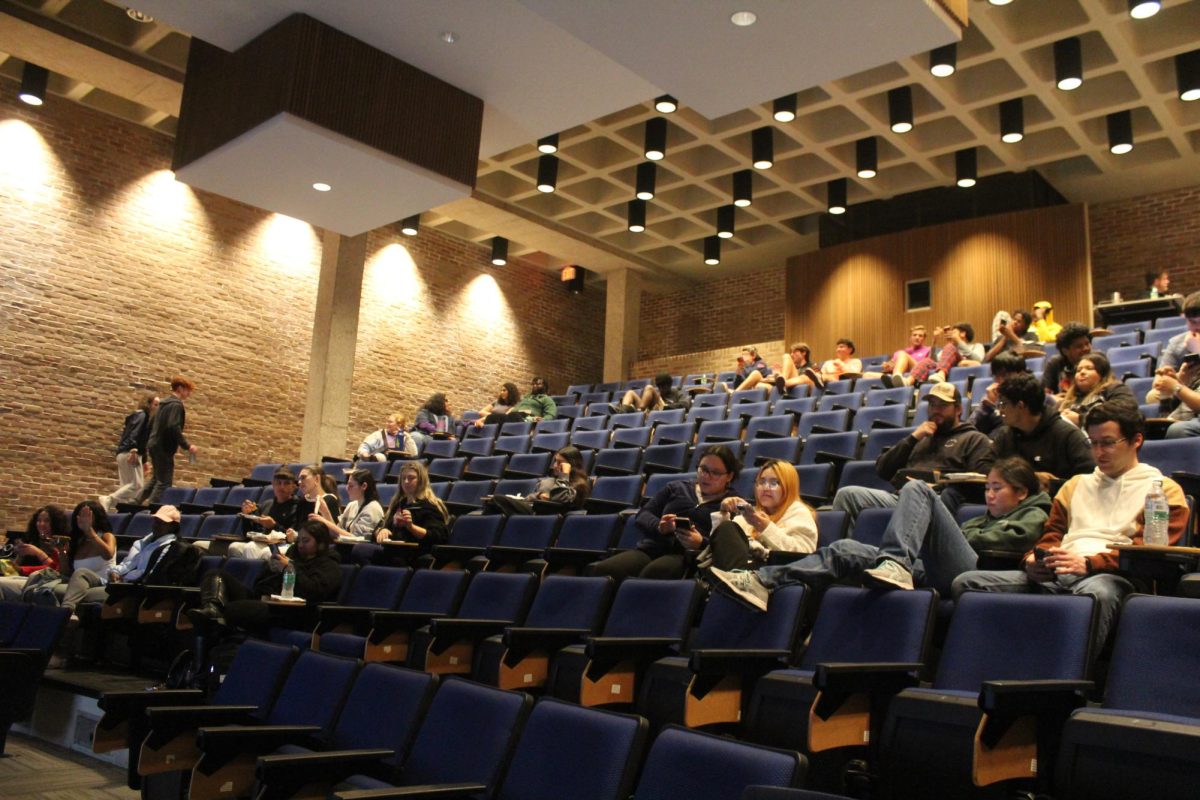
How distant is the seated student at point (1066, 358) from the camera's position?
4.48 metres

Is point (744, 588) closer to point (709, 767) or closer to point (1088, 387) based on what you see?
point (709, 767)

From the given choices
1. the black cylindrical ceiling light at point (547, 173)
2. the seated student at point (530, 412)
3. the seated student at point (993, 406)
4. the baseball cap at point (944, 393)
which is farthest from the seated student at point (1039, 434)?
the black cylindrical ceiling light at point (547, 173)

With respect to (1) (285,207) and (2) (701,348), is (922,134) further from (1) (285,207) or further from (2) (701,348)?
(1) (285,207)

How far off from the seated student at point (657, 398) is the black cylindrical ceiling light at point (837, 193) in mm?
2887

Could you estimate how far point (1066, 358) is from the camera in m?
4.57

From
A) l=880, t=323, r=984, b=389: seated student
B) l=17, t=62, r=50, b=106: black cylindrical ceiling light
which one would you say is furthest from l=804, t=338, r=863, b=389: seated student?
l=17, t=62, r=50, b=106: black cylindrical ceiling light

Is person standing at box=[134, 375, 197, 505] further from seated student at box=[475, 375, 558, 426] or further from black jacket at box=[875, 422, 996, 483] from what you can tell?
black jacket at box=[875, 422, 996, 483]

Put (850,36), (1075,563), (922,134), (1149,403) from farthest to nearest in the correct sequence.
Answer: (922,134)
(850,36)
(1149,403)
(1075,563)

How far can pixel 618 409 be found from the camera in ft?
29.9

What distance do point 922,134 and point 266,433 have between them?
23.8 ft

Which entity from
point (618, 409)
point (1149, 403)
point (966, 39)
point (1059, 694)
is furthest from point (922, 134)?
point (1059, 694)

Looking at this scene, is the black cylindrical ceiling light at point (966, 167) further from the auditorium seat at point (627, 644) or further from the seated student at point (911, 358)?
the auditorium seat at point (627, 644)

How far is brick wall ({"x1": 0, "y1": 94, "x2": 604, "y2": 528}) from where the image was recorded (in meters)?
8.31

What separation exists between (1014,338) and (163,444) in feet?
21.9
